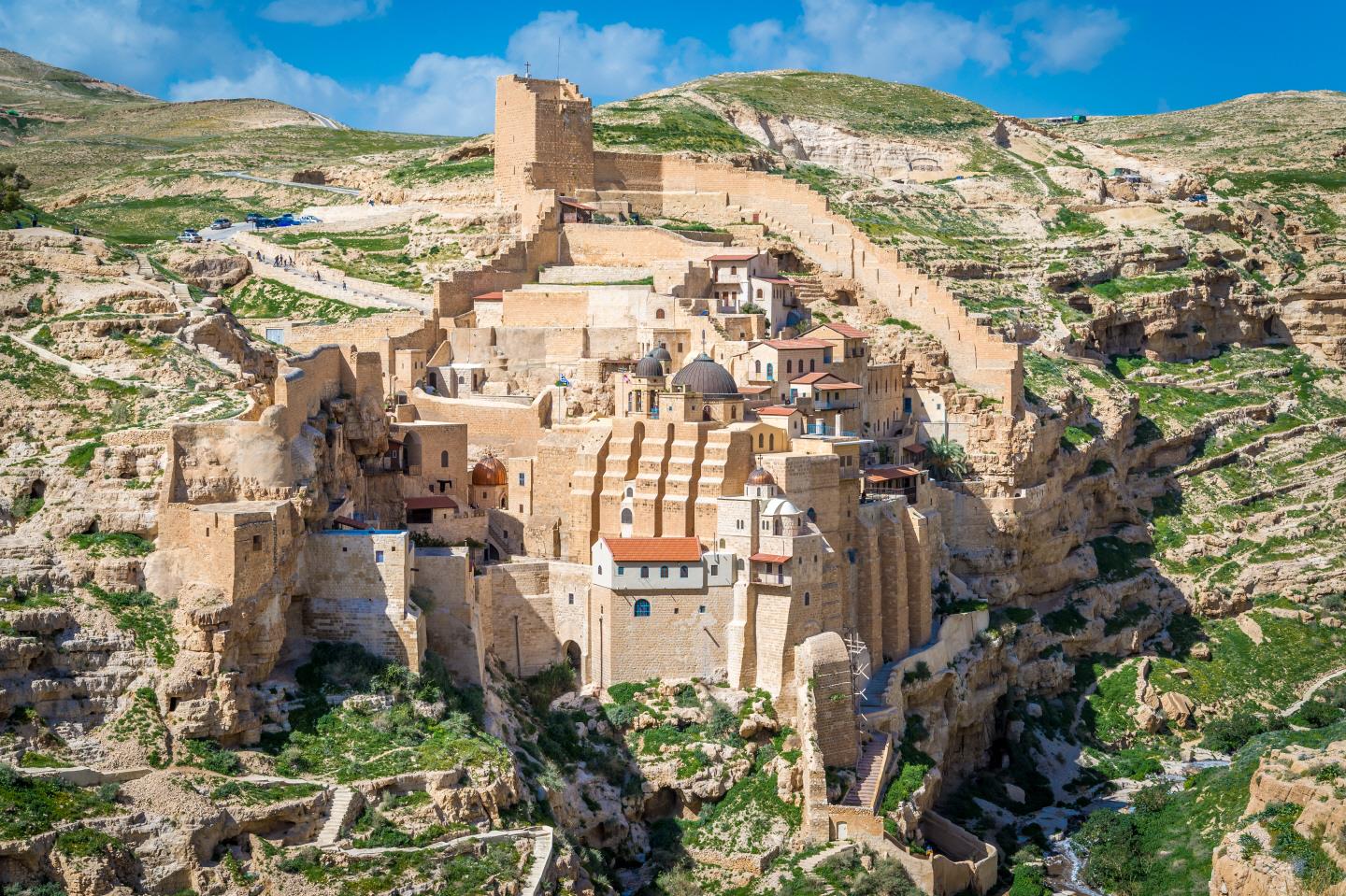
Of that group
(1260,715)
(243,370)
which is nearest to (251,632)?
(243,370)

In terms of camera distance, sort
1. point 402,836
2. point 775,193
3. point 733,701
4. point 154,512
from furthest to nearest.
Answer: point 775,193, point 733,701, point 154,512, point 402,836

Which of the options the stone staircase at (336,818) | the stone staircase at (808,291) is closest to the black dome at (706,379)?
the stone staircase at (808,291)

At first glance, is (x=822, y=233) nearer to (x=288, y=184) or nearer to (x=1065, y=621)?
(x=1065, y=621)

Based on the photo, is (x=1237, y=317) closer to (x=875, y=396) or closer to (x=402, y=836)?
(x=875, y=396)

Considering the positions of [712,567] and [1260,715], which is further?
[1260,715]

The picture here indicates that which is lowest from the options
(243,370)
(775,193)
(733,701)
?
(733,701)

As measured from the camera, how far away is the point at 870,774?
4953cm

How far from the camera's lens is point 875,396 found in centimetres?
6116

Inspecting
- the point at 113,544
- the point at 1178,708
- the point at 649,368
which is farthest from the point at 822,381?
the point at 113,544

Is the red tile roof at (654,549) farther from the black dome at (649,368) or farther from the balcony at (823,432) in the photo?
the balcony at (823,432)

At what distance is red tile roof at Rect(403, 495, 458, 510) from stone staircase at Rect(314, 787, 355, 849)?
12445 millimetres

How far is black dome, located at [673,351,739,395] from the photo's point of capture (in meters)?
53.8

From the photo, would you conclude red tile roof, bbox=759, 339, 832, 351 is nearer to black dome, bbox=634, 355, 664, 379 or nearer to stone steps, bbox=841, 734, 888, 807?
black dome, bbox=634, 355, 664, 379

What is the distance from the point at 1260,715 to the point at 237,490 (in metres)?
35.3
